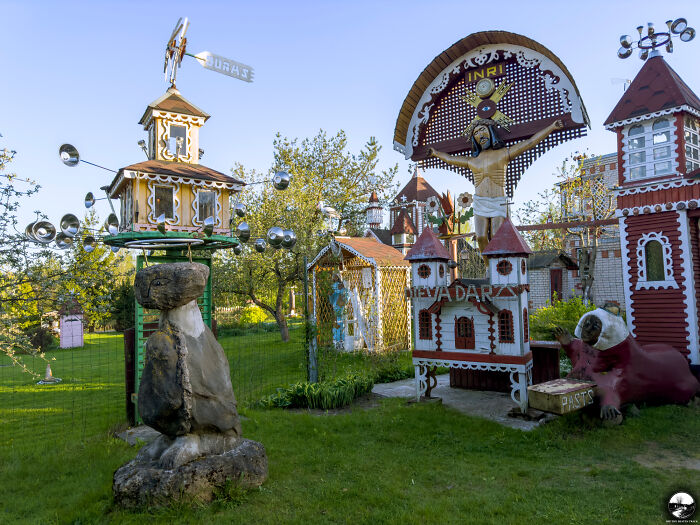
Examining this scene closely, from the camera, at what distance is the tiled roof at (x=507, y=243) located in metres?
7.62

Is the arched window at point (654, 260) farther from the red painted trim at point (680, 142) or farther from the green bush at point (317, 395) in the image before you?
the green bush at point (317, 395)

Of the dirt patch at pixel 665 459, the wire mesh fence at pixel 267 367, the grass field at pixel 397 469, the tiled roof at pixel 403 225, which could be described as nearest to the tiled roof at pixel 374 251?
the wire mesh fence at pixel 267 367

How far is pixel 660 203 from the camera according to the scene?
8.70 metres

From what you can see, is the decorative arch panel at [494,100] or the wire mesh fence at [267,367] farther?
the wire mesh fence at [267,367]

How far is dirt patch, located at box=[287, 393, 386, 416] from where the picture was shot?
8492 millimetres

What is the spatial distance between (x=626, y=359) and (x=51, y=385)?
1440cm

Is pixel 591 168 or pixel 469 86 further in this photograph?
pixel 591 168

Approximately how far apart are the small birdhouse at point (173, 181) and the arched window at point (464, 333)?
4.70 meters

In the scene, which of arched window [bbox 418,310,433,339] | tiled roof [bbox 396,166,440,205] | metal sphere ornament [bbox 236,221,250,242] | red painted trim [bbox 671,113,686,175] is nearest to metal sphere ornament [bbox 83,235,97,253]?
metal sphere ornament [bbox 236,221,250,242]

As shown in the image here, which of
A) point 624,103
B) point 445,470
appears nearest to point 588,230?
point 624,103

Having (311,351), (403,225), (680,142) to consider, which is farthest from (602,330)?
(403,225)

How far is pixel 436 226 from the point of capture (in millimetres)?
9398

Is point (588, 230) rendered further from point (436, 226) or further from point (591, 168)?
point (436, 226)

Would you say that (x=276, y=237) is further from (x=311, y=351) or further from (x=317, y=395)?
(x=311, y=351)
